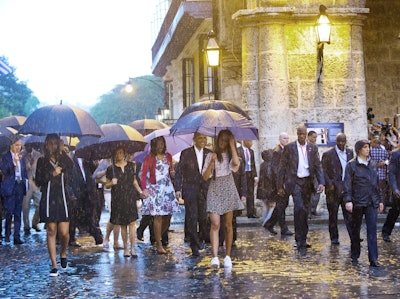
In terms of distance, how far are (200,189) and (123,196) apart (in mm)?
1071

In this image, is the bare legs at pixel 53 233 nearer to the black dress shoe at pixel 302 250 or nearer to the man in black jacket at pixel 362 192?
the black dress shoe at pixel 302 250

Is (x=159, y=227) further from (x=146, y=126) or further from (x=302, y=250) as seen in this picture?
(x=146, y=126)

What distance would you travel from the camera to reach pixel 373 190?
1103 cm

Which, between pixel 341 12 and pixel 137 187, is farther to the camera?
pixel 341 12

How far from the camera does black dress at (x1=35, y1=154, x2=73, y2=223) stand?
1062 cm

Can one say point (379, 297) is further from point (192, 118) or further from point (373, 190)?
point (192, 118)

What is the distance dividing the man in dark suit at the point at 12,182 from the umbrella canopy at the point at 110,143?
2195mm

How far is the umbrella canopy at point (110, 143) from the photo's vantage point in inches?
505

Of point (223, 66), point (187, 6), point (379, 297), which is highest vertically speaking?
point (187, 6)

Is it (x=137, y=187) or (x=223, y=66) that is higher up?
(x=223, y=66)

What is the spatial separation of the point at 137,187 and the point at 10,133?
4794 millimetres

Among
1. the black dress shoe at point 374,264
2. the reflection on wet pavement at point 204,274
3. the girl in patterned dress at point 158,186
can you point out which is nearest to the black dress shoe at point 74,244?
the reflection on wet pavement at point 204,274

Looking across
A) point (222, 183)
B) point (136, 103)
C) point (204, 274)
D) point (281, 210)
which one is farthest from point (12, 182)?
point (136, 103)

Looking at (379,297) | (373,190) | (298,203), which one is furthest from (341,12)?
(379,297)
